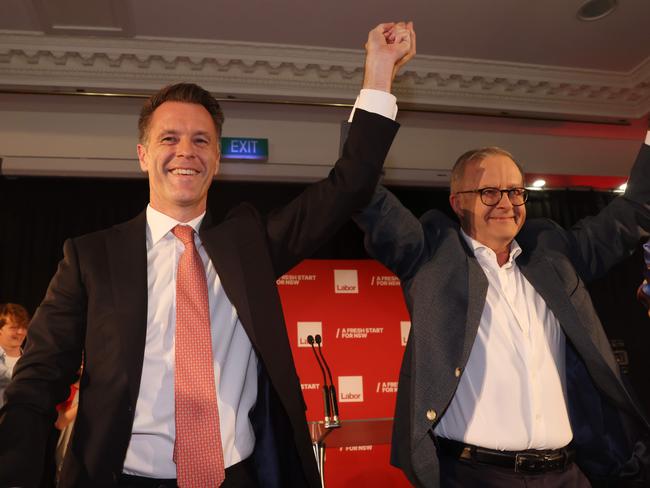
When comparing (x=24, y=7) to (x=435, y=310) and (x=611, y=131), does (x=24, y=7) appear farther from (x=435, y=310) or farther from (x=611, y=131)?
(x=611, y=131)

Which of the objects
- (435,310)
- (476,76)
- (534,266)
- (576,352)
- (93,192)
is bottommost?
(576,352)

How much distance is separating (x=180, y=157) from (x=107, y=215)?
4.21 metres

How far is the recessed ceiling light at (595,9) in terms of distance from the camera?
14.1 ft

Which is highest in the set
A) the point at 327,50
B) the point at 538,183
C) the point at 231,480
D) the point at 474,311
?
the point at 327,50

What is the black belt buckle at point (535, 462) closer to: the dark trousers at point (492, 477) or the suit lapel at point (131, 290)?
the dark trousers at point (492, 477)

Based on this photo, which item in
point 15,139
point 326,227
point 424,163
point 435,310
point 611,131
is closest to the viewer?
point 326,227

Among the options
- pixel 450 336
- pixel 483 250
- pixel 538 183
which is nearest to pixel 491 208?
pixel 483 250

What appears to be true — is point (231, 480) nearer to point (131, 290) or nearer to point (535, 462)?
point (131, 290)

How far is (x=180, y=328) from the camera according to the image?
123 cm

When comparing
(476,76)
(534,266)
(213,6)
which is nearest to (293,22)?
(213,6)

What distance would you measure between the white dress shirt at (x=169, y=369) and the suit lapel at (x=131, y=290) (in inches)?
1.6

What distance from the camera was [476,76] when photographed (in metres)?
5.12

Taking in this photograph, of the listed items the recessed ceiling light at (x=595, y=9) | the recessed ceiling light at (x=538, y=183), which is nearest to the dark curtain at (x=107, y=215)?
the recessed ceiling light at (x=538, y=183)

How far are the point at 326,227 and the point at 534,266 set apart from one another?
2.95 feet
